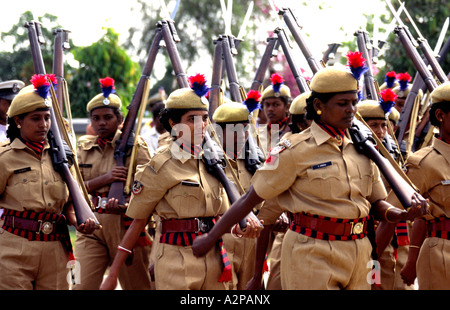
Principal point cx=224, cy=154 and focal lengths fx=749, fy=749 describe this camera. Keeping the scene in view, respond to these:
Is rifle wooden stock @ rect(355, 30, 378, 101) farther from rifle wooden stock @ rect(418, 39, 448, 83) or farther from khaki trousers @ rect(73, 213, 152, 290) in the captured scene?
khaki trousers @ rect(73, 213, 152, 290)

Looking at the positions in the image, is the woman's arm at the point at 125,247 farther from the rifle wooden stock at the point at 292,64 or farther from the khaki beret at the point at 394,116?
the khaki beret at the point at 394,116

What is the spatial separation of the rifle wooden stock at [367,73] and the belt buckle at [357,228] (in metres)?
3.11

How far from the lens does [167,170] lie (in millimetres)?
4980

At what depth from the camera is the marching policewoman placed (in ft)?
15.8

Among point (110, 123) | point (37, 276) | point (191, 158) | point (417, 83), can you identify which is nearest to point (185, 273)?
point (191, 158)

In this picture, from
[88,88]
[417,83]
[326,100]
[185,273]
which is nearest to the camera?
[326,100]

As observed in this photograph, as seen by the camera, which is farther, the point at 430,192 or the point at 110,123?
the point at 110,123

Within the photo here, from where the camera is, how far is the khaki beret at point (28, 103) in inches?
209

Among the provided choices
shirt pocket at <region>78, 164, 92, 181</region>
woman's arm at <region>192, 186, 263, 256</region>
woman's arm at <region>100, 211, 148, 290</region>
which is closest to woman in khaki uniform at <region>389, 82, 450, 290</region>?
woman's arm at <region>192, 186, 263, 256</region>

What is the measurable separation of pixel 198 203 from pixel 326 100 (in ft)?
3.99

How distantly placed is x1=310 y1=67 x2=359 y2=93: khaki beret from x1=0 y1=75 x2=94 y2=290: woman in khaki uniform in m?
2.13

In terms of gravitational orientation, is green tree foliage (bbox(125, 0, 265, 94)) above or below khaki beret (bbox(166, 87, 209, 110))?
below

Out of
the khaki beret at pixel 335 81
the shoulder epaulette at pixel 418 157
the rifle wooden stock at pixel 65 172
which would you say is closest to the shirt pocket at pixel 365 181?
the khaki beret at pixel 335 81
